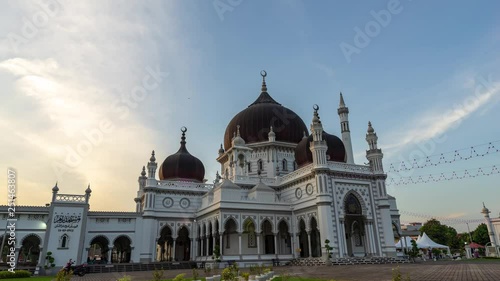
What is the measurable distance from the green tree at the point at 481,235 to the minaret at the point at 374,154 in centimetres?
4437

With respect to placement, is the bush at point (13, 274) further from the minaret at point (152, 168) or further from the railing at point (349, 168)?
the railing at point (349, 168)

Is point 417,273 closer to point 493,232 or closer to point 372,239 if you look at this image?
point 372,239

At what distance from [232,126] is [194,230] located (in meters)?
14.3

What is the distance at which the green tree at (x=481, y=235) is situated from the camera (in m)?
62.8

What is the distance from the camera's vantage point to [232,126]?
1716 inches

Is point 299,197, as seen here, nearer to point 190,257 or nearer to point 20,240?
point 190,257

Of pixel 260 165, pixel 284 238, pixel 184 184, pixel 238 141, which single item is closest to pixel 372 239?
pixel 284 238

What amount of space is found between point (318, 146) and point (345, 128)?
9303 mm

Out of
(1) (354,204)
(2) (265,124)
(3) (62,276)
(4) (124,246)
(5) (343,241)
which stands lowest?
(3) (62,276)

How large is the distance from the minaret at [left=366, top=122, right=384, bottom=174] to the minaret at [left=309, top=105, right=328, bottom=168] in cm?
575

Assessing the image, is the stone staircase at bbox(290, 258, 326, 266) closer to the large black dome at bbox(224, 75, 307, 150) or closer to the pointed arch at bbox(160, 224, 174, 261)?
the pointed arch at bbox(160, 224, 174, 261)

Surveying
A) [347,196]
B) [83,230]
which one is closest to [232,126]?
[347,196]

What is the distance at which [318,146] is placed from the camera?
30.5m

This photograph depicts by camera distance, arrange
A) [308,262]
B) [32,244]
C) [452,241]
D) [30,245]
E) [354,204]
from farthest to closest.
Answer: [452,241] < [30,245] < [32,244] < [354,204] < [308,262]
